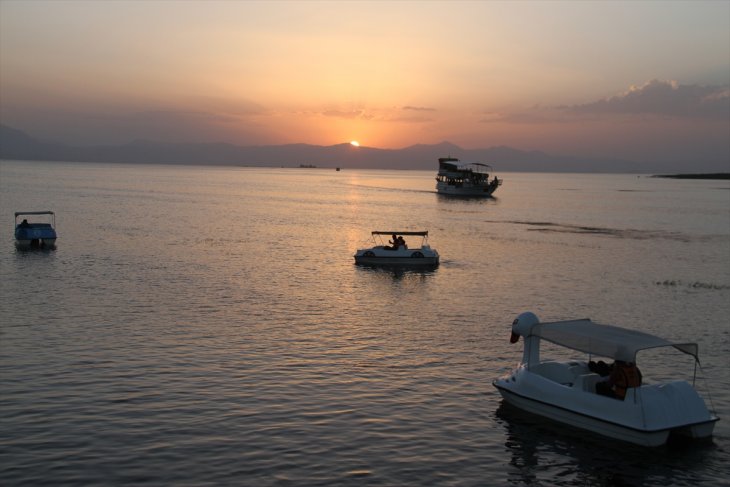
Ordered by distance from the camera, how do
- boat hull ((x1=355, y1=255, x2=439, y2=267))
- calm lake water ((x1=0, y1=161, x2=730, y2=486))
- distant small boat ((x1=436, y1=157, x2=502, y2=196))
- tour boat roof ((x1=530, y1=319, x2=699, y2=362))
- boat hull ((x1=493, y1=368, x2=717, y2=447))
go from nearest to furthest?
calm lake water ((x1=0, y1=161, x2=730, y2=486))
boat hull ((x1=493, y1=368, x2=717, y2=447))
tour boat roof ((x1=530, y1=319, x2=699, y2=362))
boat hull ((x1=355, y1=255, x2=439, y2=267))
distant small boat ((x1=436, y1=157, x2=502, y2=196))

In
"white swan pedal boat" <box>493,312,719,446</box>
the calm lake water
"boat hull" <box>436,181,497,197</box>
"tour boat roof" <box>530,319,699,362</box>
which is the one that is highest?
"boat hull" <box>436,181,497,197</box>

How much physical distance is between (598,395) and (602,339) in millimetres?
1719

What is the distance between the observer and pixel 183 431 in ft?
67.1

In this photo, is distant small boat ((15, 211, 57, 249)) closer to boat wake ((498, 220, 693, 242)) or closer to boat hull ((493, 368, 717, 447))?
boat hull ((493, 368, 717, 447))

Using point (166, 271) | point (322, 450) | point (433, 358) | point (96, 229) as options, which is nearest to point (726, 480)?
point (322, 450)

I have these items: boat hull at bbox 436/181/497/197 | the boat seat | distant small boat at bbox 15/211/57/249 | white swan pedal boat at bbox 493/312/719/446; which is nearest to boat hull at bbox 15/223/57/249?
distant small boat at bbox 15/211/57/249

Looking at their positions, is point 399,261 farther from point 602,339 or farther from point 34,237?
point 602,339

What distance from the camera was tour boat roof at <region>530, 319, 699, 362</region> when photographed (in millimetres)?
20656

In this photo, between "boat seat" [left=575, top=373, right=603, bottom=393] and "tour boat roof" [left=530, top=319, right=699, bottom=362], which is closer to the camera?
"tour boat roof" [left=530, top=319, right=699, bottom=362]

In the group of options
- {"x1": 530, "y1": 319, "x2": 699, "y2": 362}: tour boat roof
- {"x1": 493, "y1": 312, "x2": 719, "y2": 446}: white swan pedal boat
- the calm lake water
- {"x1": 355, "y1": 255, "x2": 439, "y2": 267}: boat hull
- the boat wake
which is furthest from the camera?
the boat wake

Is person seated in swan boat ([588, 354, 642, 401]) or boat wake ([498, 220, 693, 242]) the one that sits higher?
boat wake ([498, 220, 693, 242])

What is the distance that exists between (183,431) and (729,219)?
12483cm

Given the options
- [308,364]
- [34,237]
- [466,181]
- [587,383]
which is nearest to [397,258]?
[308,364]

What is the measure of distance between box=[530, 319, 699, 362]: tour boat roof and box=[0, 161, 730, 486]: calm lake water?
273 centimetres
